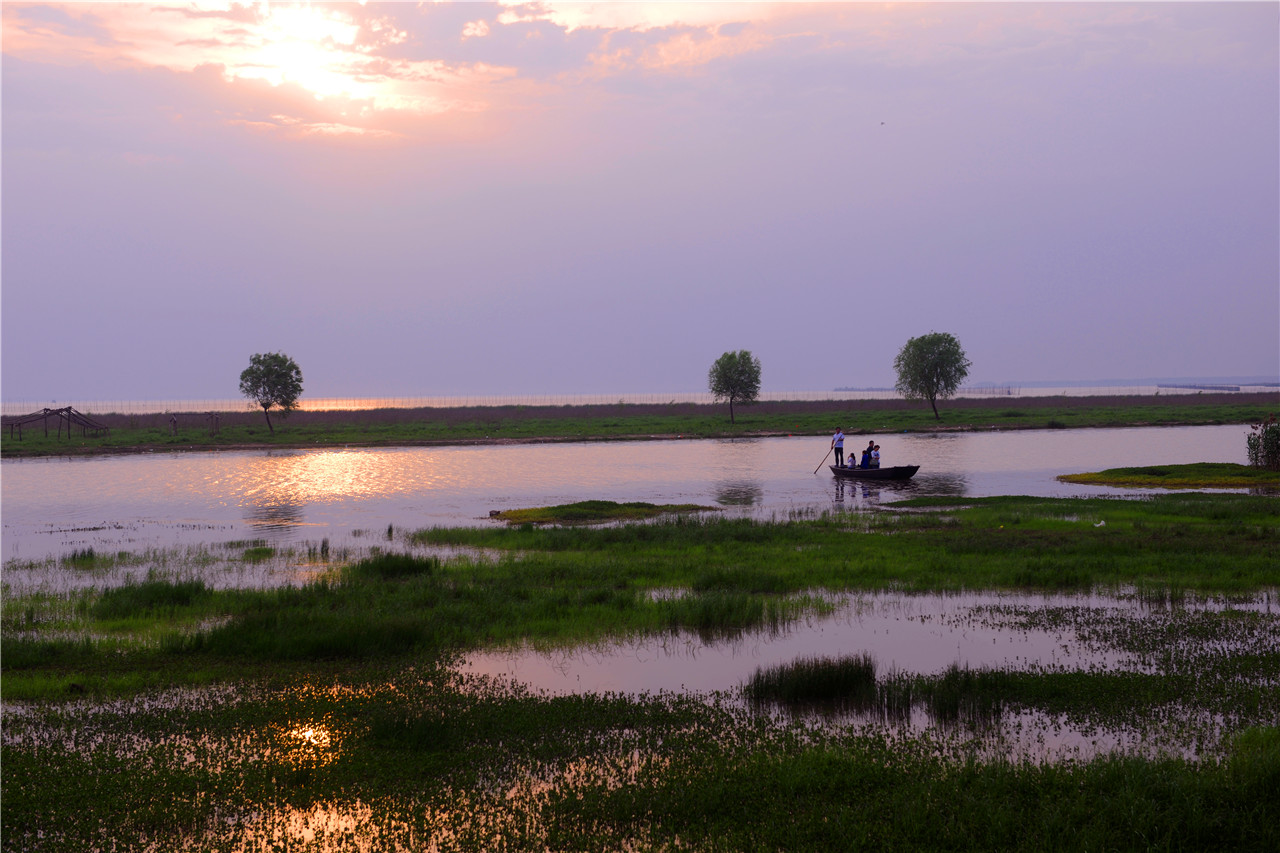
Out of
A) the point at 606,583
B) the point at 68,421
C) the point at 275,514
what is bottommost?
the point at 606,583

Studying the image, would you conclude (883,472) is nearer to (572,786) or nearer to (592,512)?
(592,512)

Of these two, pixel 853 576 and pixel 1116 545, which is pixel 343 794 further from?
pixel 1116 545

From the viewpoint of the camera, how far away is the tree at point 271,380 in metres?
96.2

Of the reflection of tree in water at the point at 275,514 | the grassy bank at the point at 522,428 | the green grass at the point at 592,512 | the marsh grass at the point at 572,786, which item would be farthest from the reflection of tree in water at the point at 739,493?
the grassy bank at the point at 522,428

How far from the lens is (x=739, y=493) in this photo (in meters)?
39.4

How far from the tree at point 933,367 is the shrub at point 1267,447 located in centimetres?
6451

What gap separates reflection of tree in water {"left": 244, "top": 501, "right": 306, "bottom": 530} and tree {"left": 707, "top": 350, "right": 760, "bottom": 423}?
78.4 m

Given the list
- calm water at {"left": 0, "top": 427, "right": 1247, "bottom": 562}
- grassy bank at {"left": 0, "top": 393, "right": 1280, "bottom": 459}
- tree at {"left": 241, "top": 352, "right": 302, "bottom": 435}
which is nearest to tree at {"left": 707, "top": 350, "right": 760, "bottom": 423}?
grassy bank at {"left": 0, "top": 393, "right": 1280, "bottom": 459}

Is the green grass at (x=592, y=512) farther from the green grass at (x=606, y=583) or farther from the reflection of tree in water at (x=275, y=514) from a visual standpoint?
the reflection of tree in water at (x=275, y=514)

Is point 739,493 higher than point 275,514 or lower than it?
higher

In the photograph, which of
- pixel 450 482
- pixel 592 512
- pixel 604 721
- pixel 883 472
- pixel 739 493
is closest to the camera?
pixel 604 721

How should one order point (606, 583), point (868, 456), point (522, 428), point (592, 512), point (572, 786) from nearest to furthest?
1. point (572, 786)
2. point (606, 583)
3. point (592, 512)
4. point (868, 456)
5. point (522, 428)

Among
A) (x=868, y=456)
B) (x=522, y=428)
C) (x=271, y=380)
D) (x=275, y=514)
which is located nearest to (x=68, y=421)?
(x=271, y=380)

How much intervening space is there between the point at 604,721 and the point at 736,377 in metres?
102
